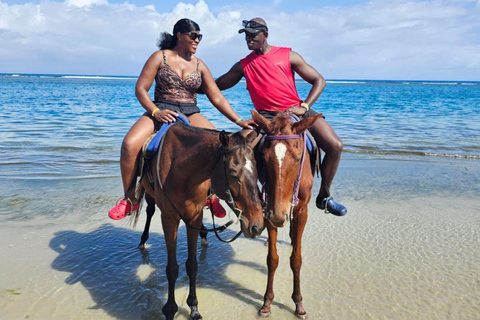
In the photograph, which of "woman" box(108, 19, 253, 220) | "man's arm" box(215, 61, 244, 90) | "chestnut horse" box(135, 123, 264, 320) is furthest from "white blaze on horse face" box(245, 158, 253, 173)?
"man's arm" box(215, 61, 244, 90)

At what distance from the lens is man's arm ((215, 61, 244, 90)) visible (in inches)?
202

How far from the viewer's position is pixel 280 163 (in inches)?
129

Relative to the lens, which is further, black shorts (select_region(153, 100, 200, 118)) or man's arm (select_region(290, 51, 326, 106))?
man's arm (select_region(290, 51, 326, 106))

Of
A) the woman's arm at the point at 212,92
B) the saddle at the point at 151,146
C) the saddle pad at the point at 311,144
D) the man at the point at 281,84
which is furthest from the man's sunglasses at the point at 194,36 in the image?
the saddle pad at the point at 311,144

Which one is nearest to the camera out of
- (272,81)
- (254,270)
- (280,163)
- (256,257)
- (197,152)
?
(280,163)

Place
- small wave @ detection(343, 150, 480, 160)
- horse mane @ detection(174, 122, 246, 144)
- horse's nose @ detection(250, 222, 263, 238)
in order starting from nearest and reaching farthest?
1. horse's nose @ detection(250, 222, 263, 238)
2. horse mane @ detection(174, 122, 246, 144)
3. small wave @ detection(343, 150, 480, 160)

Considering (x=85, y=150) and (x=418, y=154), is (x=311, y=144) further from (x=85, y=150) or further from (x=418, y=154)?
(x=85, y=150)

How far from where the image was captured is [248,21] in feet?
15.4

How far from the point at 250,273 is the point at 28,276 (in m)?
2.55

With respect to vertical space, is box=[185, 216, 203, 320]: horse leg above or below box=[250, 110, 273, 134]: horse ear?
below

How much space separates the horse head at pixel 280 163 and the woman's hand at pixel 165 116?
1156 millimetres

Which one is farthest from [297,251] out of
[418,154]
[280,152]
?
[418,154]

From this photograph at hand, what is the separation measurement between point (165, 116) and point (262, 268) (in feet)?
7.43

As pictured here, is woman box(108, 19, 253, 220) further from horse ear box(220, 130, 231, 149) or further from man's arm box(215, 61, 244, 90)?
horse ear box(220, 130, 231, 149)
